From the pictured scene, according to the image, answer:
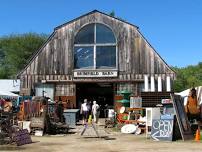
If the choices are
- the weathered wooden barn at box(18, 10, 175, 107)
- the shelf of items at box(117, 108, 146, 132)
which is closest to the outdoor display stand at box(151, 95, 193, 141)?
the shelf of items at box(117, 108, 146, 132)

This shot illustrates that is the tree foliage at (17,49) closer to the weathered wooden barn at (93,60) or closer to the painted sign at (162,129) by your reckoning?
the weathered wooden barn at (93,60)

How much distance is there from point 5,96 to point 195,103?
1703 centimetres

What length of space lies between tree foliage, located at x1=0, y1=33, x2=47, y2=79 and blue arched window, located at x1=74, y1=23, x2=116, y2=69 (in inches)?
1468

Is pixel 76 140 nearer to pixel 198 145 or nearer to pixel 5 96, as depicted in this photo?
pixel 198 145

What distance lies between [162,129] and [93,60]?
1584cm

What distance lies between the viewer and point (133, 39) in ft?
115

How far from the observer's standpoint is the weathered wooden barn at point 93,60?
3466 centimetres

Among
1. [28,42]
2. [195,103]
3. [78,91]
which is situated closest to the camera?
[195,103]

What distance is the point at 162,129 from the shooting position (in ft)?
65.0

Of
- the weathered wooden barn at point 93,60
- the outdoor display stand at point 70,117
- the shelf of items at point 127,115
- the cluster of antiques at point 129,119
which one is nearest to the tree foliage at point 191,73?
the weathered wooden barn at point 93,60

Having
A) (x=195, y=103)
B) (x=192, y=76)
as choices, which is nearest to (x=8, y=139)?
(x=195, y=103)

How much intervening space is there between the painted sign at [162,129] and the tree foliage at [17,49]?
Answer: 53.1 metres

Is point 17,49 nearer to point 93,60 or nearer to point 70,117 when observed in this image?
point 93,60

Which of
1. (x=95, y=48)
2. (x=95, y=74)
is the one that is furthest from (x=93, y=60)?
(x=95, y=74)
